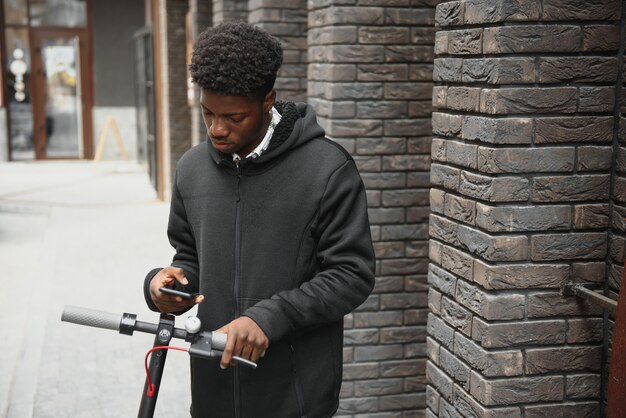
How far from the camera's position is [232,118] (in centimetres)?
233

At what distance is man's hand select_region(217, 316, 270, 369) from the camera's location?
7.09ft

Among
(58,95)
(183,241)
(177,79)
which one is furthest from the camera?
(58,95)

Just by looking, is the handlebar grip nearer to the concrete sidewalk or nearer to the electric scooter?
the electric scooter

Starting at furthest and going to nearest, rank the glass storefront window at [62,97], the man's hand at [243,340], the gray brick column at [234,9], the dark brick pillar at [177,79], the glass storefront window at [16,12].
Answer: the glass storefront window at [62,97] → the glass storefront window at [16,12] → the dark brick pillar at [177,79] → the gray brick column at [234,9] → the man's hand at [243,340]

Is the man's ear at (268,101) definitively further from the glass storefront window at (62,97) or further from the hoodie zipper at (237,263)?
the glass storefront window at (62,97)

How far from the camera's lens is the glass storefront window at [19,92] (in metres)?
19.2

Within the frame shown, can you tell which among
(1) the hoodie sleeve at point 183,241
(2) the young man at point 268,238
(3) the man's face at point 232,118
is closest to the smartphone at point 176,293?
(2) the young man at point 268,238

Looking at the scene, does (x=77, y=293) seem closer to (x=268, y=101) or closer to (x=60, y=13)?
(x=268, y=101)

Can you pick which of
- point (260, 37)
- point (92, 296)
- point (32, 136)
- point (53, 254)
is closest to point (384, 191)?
point (260, 37)

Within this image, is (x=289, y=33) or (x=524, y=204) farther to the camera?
(x=289, y=33)

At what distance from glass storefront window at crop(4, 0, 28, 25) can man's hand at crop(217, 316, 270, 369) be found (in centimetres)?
1858

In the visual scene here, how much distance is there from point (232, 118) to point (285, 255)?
0.43 m

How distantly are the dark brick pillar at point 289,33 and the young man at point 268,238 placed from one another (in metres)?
3.01

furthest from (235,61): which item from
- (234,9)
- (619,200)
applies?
(234,9)
